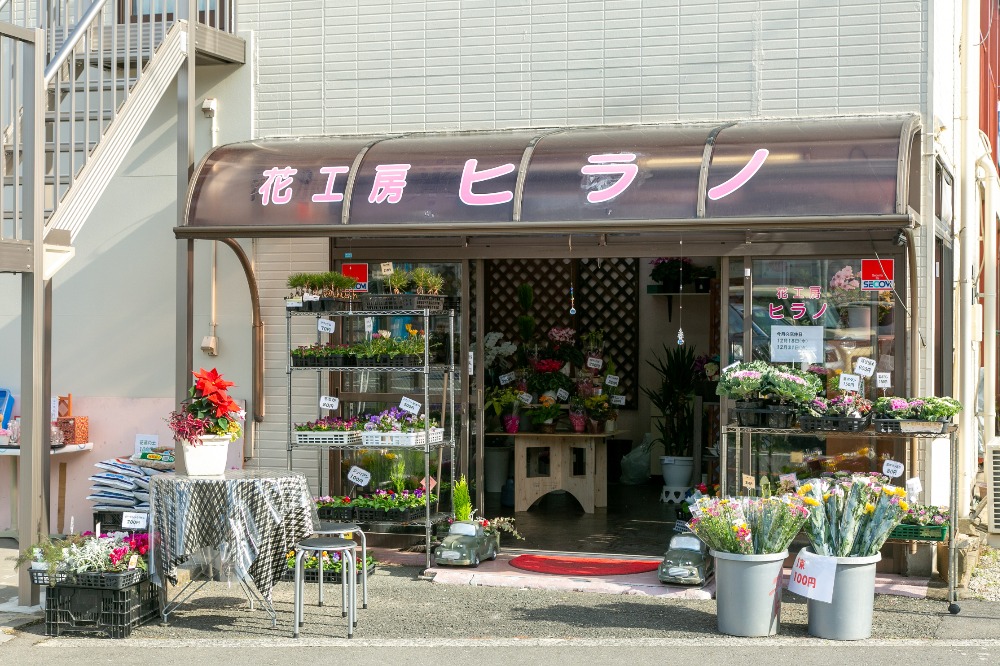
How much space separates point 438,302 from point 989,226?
17.2ft

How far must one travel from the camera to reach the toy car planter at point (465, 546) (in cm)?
820

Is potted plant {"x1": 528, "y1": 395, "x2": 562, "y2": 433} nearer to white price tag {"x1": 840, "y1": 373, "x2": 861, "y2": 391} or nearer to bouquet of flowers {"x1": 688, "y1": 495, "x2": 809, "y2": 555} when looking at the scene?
white price tag {"x1": 840, "y1": 373, "x2": 861, "y2": 391}

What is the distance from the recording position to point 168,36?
8.56 m

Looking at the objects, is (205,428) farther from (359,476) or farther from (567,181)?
(567,181)

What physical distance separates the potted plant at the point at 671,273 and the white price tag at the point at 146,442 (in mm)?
5677

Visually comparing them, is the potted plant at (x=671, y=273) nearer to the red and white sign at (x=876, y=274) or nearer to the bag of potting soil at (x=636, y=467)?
the bag of potting soil at (x=636, y=467)

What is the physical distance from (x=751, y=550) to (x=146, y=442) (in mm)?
5088

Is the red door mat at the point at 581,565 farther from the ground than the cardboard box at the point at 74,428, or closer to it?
closer to it

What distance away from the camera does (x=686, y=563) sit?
25.3ft

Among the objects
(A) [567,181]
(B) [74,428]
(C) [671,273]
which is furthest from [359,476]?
(C) [671,273]

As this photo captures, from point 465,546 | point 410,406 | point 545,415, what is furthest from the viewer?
point 545,415

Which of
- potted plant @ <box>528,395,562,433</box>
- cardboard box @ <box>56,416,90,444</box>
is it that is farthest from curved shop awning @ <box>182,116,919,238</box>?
potted plant @ <box>528,395,562,433</box>

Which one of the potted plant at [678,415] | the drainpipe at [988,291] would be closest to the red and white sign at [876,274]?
the drainpipe at [988,291]

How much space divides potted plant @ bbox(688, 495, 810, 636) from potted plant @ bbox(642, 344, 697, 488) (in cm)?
470
